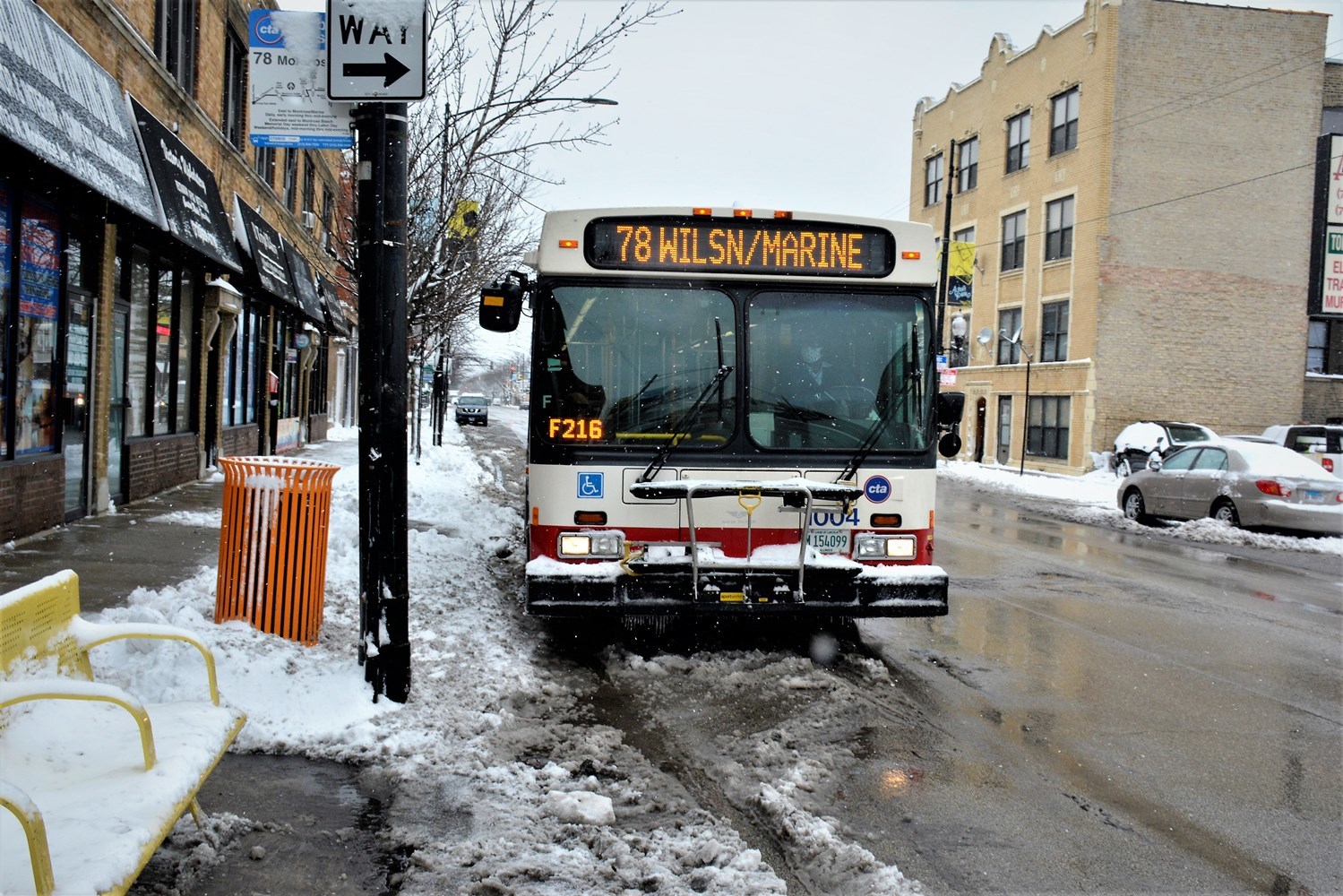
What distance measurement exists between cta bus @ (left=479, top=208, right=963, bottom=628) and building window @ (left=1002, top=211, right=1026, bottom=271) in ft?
96.6

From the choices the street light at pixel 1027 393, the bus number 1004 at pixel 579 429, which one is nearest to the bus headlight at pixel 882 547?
the bus number 1004 at pixel 579 429

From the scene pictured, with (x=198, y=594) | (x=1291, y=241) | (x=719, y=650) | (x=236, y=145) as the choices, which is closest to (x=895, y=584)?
(x=719, y=650)

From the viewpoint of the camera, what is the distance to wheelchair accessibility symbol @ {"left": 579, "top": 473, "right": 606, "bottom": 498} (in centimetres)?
627

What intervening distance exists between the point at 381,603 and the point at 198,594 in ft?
7.59

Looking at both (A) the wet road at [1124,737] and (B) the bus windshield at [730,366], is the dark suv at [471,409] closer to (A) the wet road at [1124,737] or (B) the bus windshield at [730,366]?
(A) the wet road at [1124,737]

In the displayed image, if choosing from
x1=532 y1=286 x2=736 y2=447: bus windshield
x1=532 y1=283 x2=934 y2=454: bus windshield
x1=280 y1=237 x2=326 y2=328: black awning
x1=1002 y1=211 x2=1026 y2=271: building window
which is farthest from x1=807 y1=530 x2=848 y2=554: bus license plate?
x1=1002 y1=211 x2=1026 y2=271: building window

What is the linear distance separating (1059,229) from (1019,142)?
13.8ft

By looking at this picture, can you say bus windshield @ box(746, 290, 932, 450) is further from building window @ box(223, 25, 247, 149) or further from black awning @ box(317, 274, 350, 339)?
black awning @ box(317, 274, 350, 339)

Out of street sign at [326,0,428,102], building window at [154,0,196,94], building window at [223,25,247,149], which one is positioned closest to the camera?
street sign at [326,0,428,102]

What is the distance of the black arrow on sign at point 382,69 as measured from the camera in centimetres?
491

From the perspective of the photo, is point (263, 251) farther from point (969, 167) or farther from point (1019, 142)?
point (969, 167)

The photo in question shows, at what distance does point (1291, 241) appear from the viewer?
100 ft

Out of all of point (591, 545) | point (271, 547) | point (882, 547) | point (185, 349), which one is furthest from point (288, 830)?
point (185, 349)

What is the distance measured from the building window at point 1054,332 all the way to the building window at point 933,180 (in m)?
9.34
